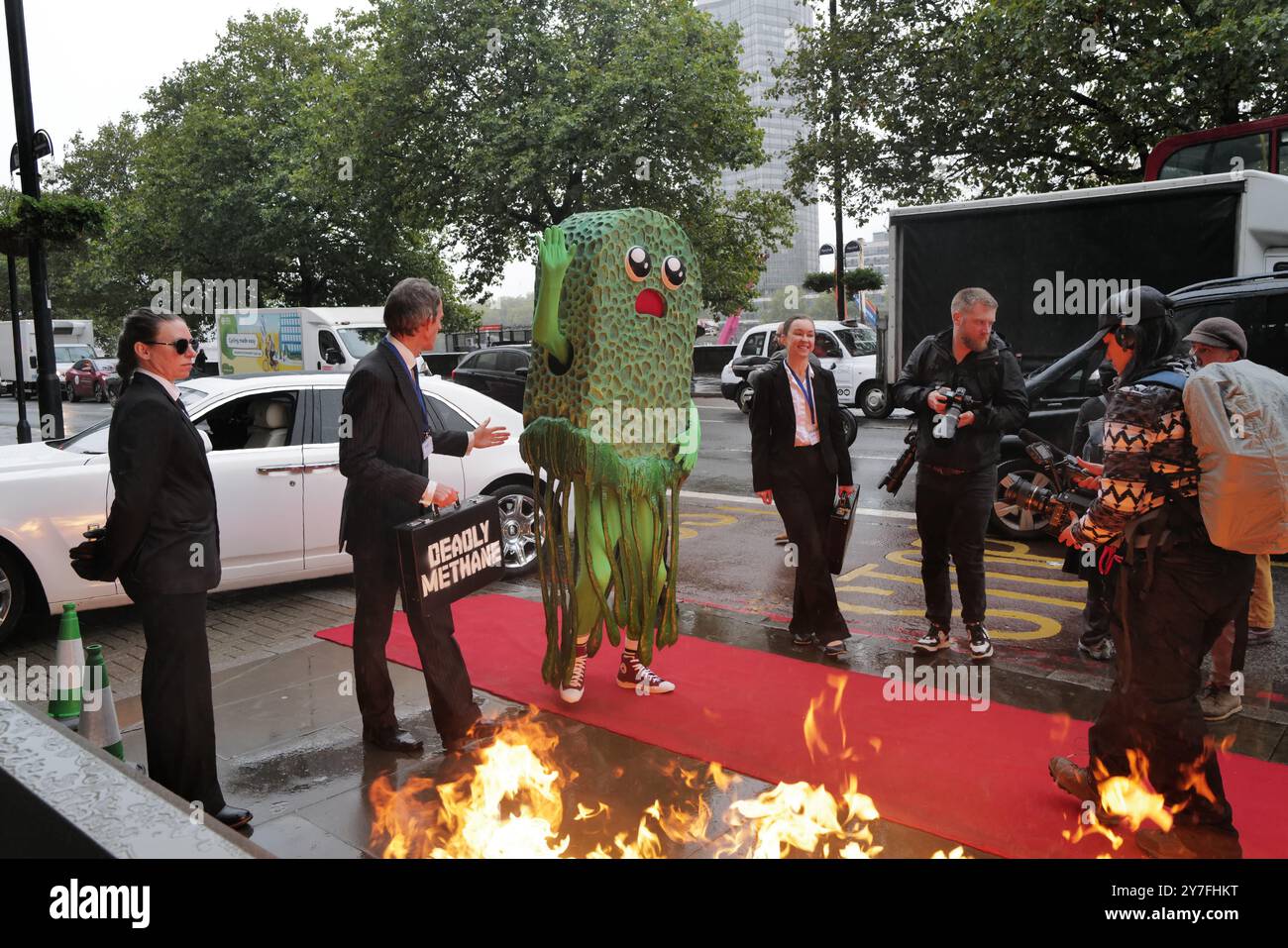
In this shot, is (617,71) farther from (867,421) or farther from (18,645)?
(18,645)

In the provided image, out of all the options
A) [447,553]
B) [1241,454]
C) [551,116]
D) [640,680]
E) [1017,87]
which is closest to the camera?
[1241,454]

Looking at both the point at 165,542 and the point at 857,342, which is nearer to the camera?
the point at 165,542

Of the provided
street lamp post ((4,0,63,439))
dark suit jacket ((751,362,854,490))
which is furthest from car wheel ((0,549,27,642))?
dark suit jacket ((751,362,854,490))

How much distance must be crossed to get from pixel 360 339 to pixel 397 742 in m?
20.0

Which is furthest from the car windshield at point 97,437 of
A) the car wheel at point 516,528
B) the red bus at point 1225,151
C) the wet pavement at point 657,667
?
the red bus at point 1225,151

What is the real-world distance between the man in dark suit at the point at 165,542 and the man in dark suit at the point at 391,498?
0.63m

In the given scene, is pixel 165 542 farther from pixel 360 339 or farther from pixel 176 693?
pixel 360 339

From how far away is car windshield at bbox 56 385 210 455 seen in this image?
6219 mm

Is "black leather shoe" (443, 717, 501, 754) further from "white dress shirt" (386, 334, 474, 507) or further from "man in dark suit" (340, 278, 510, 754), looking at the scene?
"white dress shirt" (386, 334, 474, 507)

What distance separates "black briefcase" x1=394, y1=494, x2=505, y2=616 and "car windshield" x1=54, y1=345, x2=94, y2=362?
35002 mm

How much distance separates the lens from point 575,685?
482cm

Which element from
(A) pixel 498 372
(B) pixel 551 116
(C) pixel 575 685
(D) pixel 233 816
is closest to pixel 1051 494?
(C) pixel 575 685
